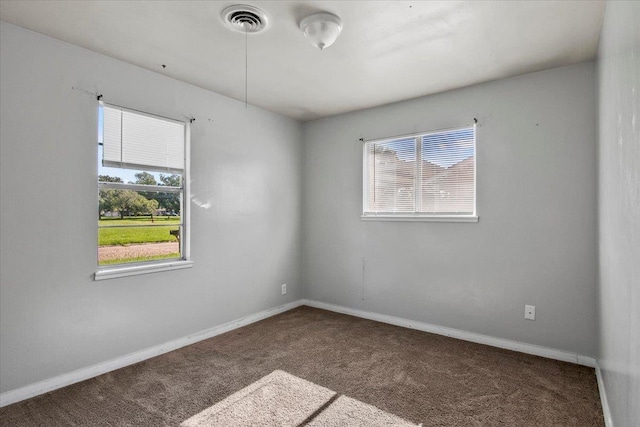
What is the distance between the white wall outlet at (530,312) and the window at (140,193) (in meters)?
3.18

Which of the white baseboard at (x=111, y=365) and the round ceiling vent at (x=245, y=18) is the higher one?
the round ceiling vent at (x=245, y=18)

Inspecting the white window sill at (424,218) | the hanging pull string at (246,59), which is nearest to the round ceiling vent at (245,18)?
the hanging pull string at (246,59)

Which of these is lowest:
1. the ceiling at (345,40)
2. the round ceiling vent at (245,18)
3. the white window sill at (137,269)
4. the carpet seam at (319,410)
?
the carpet seam at (319,410)

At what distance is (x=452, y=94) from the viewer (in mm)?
3502

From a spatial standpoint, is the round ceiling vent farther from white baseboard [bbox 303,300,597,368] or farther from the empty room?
white baseboard [bbox 303,300,597,368]

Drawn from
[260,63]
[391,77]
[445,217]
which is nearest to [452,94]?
[391,77]

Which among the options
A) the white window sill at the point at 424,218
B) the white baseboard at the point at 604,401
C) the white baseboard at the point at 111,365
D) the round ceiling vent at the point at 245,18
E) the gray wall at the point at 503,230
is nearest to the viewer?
the white baseboard at the point at 604,401

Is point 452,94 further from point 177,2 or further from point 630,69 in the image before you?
point 177,2

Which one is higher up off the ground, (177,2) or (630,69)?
(177,2)

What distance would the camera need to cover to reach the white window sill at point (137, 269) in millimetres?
2730

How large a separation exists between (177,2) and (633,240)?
2566mm

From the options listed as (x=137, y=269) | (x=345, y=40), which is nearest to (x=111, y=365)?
(x=137, y=269)

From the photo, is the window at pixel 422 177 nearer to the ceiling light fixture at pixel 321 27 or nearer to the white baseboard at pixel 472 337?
the white baseboard at pixel 472 337

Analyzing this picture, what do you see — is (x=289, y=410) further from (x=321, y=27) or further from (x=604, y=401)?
(x=321, y=27)
